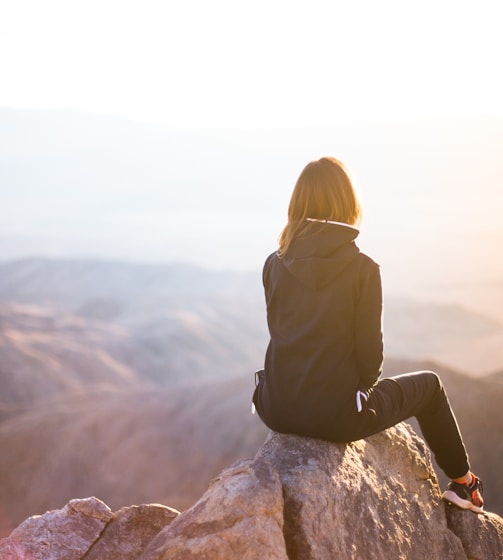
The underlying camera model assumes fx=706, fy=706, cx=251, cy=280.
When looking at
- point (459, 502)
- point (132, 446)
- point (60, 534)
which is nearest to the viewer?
point (60, 534)

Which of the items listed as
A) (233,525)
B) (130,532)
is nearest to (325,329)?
(233,525)

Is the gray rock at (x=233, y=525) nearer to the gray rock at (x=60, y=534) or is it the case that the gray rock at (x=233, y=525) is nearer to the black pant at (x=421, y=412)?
the black pant at (x=421, y=412)

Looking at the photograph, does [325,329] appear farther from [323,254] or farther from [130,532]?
[130,532]

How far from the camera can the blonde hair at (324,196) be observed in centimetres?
428

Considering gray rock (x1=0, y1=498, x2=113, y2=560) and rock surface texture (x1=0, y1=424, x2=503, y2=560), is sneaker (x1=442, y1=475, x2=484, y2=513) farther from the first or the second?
gray rock (x1=0, y1=498, x2=113, y2=560)

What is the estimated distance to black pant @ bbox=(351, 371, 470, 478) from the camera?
14.7 ft

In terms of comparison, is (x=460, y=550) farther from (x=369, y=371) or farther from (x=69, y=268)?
(x=69, y=268)

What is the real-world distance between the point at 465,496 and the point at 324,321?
6.51 feet

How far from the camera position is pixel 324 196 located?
169 inches

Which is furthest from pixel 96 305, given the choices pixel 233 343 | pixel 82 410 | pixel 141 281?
pixel 82 410

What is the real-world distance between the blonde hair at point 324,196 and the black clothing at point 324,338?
0.09 metres

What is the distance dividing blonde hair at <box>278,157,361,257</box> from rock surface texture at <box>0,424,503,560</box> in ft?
4.51

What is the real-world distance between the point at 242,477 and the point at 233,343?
60.5 m

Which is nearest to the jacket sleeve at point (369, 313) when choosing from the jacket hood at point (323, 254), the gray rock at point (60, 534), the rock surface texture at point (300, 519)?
the jacket hood at point (323, 254)
